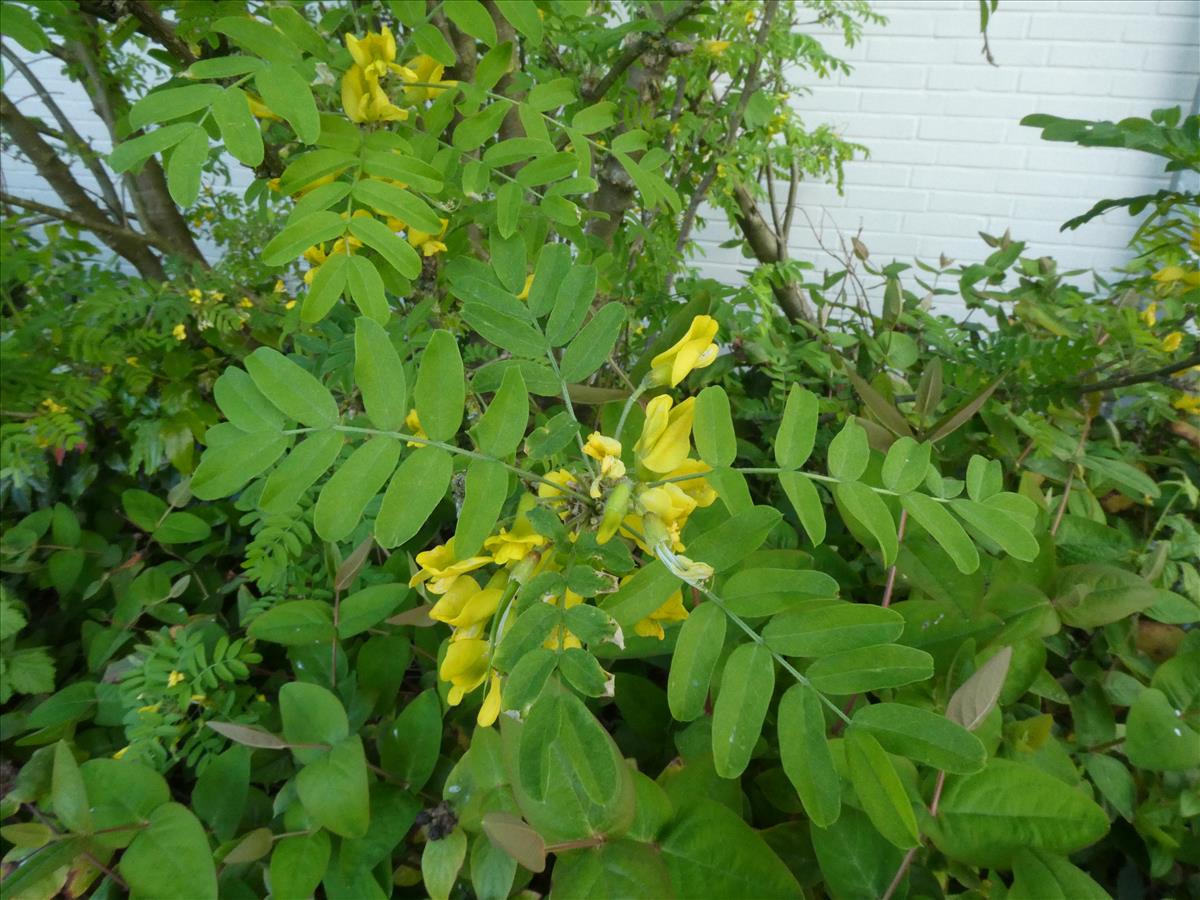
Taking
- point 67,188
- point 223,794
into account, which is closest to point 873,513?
point 223,794

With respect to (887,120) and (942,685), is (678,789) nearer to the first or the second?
(942,685)

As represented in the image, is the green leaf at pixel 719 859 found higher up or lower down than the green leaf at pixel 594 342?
lower down

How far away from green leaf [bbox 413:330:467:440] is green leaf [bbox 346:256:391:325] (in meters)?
0.09

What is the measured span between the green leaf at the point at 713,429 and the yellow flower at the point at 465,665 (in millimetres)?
179

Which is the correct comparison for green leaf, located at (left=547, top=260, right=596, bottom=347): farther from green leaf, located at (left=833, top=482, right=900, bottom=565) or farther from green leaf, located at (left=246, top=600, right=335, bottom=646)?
green leaf, located at (left=246, top=600, right=335, bottom=646)

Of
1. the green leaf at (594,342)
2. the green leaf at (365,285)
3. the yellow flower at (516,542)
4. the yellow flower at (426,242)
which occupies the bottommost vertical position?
the yellow flower at (516,542)

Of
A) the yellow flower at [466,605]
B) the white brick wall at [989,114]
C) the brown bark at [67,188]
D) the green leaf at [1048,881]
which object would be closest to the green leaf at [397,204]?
the yellow flower at [466,605]

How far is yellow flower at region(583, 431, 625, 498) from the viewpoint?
0.40m

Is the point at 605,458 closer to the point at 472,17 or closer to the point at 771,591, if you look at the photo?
the point at 771,591

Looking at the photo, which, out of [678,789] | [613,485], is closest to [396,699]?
[678,789]

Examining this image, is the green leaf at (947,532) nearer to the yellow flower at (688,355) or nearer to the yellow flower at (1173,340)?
the yellow flower at (688,355)

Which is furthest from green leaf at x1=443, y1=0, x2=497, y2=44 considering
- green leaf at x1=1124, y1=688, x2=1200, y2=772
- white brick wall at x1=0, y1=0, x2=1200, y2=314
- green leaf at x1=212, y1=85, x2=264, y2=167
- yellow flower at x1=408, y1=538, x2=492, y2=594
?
white brick wall at x1=0, y1=0, x2=1200, y2=314

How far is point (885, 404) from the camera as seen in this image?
645 mm

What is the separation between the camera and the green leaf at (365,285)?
0.46 meters
